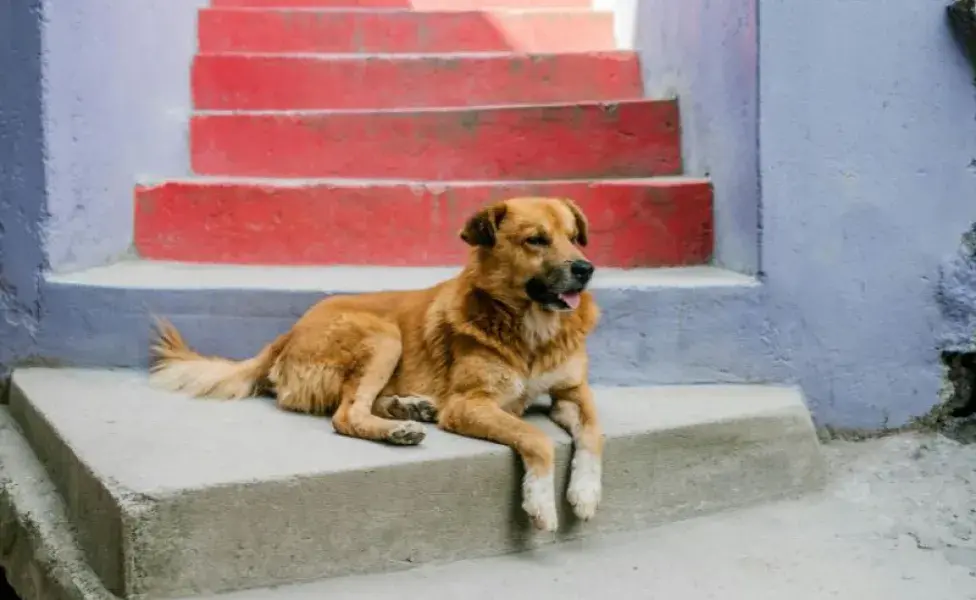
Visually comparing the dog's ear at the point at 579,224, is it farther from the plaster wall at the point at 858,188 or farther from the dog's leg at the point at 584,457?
the plaster wall at the point at 858,188

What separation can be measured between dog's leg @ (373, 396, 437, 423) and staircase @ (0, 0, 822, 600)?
192 mm

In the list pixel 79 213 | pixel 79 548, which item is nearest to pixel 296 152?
pixel 79 213

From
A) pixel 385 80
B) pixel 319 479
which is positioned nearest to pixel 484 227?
pixel 319 479

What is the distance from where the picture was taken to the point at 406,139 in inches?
166

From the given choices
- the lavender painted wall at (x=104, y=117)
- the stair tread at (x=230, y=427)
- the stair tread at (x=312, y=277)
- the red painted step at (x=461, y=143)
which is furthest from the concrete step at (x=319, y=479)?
the red painted step at (x=461, y=143)

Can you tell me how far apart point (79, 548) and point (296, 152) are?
7.22ft

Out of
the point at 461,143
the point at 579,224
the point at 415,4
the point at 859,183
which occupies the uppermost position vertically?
the point at 415,4

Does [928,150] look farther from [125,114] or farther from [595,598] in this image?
[125,114]

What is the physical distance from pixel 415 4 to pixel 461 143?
1663mm

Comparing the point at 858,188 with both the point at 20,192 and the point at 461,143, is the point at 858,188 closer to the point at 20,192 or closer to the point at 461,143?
the point at 461,143

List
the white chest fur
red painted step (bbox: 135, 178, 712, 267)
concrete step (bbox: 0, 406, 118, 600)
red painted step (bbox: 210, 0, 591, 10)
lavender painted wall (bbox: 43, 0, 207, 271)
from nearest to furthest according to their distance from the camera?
concrete step (bbox: 0, 406, 118, 600) → the white chest fur → lavender painted wall (bbox: 43, 0, 207, 271) → red painted step (bbox: 135, 178, 712, 267) → red painted step (bbox: 210, 0, 591, 10)

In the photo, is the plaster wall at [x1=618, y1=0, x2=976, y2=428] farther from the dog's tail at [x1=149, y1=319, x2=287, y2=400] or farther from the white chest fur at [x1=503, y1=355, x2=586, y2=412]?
the dog's tail at [x1=149, y1=319, x2=287, y2=400]

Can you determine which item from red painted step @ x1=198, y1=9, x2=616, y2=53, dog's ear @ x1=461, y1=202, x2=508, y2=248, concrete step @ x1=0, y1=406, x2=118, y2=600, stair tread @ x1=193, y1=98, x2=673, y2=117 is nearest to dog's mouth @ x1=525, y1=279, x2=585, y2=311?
dog's ear @ x1=461, y1=202, x2=508, y2=248

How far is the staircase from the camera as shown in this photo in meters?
2.35
